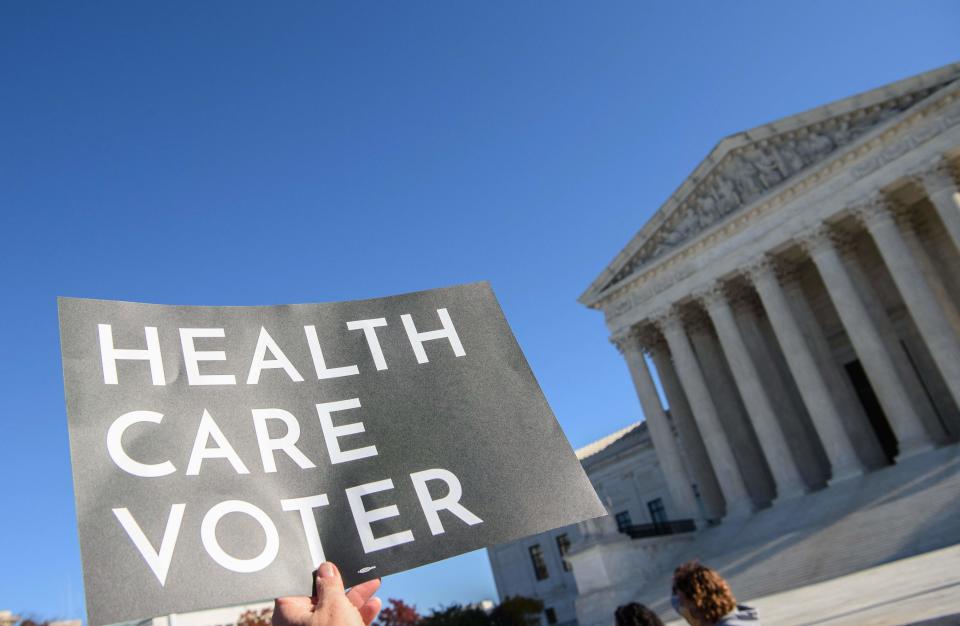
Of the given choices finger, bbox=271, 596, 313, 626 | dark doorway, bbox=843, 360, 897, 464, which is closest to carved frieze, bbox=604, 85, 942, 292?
dark doorway, bbox=843, 360, 897, 464

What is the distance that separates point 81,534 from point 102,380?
0.63m

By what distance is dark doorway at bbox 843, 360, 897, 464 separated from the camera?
3012 centimetres

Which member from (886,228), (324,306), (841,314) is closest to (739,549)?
(841,314)

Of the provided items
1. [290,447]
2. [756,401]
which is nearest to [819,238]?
[756,401]

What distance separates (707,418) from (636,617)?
2906 cm

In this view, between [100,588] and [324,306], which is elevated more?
[324,306]

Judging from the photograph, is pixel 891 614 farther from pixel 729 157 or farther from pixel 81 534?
pixel 729 157

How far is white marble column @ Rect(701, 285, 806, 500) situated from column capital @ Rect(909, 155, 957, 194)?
8875 millimetres

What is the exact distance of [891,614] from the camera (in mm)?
8836

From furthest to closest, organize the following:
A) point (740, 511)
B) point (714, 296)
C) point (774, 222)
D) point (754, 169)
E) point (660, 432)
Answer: point (660, 432) → point (714, 296) → point (754, 169) → point (774, 222) → point (740, 511)

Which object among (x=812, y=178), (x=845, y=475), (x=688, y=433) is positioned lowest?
(x=845, y=475)

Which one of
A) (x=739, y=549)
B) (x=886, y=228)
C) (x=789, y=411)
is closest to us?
(x=739, y=549)

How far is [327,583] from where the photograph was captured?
2.36 m

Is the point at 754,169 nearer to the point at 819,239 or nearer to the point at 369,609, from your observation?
the point at 819,239
